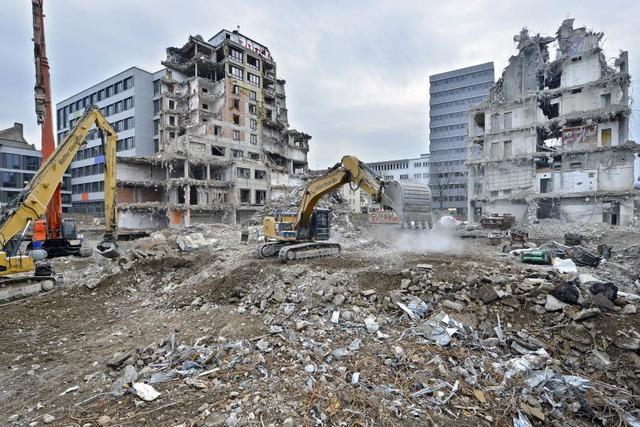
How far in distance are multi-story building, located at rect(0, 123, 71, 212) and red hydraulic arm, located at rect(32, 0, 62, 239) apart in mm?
49317

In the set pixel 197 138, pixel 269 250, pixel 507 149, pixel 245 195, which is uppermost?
pixel 197 138

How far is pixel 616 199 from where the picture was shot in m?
32.0

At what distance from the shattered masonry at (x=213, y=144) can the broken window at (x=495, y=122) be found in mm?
27957

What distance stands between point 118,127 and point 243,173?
24712mm

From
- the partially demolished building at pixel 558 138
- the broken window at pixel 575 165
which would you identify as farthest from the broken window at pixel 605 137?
the broken window at pixel 575 165

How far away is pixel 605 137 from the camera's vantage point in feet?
108

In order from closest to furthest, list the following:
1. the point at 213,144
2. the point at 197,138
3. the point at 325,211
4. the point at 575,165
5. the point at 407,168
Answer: the point at 325,211, the point at 575,165, the point at 197,138, the point at 213,144, the point at 407,168

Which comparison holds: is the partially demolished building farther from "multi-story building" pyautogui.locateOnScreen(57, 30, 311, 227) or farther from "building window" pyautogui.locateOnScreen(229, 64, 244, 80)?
"building window" pyautogui.locateOnScreen(229, 64, 244, 80)

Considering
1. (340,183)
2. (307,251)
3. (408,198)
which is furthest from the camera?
(307,251)

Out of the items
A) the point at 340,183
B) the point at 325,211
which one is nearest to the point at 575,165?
the point at 325,211

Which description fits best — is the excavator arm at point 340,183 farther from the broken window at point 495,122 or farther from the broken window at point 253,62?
the broken window at point 253,62

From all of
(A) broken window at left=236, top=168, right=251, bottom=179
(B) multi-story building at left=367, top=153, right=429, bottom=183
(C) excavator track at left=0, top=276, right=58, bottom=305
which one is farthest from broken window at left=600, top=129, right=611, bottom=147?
(B) multi-story building at left=367, top=153, right=429, bottom=183

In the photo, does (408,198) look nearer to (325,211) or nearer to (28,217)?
(325,211)

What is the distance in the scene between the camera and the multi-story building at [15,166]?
52625 millimetres
